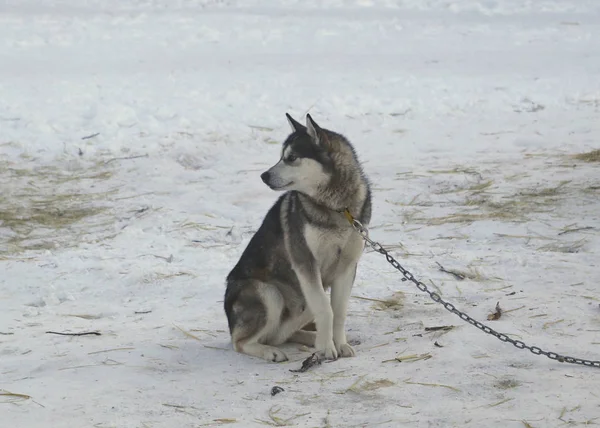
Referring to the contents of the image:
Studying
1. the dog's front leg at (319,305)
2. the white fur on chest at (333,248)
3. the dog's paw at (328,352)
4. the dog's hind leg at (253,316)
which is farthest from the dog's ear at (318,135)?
the dog's paw at (328,352)

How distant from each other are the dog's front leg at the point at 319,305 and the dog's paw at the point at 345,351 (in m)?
0.06

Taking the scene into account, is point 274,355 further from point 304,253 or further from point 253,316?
point 304,253

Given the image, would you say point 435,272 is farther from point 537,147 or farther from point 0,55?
point 0,55

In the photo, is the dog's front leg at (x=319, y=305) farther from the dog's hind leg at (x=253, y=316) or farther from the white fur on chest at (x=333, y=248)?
the dog's hind leg at (x=253, y=316)

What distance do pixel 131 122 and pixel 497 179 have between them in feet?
15.6

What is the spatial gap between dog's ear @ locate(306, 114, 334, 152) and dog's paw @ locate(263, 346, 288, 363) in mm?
1307

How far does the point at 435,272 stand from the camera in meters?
7.16

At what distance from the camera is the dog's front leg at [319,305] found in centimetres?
557

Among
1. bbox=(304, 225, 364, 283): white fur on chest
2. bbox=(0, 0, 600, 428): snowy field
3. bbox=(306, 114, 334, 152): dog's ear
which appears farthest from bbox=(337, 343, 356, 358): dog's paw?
bbox=(306, 114, 334, 152): dog's ear

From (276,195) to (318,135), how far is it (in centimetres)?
400

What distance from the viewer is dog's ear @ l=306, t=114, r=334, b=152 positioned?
221 inches

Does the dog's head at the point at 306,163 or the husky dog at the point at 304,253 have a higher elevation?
the dog's head at the point at 306,163

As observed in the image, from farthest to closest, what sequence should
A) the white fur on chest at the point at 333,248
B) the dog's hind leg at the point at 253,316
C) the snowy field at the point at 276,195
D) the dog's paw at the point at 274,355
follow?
the dog's hind leg at the point at 253,316
the dog's paw at the point at 274,355
the white fur on chest at the point at 333,248
the snowy field at the point at 276,195

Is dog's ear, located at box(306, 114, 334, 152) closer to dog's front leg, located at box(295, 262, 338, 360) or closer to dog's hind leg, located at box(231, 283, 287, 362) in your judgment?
dog's front leg, located at box(295, 262, 338, 360)
